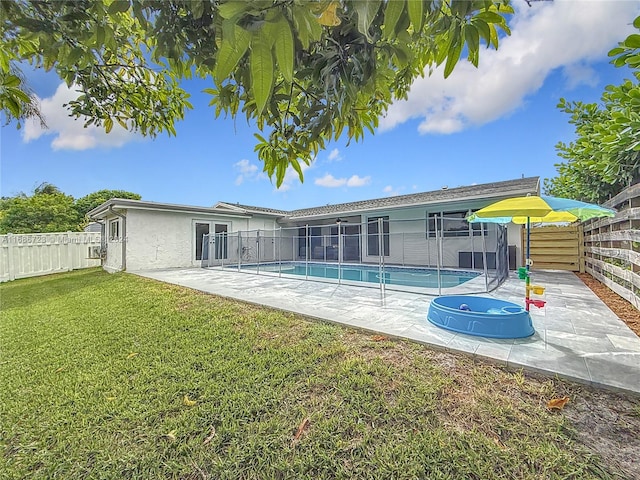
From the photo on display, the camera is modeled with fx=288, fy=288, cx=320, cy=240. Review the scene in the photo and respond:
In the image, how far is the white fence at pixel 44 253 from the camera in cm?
980

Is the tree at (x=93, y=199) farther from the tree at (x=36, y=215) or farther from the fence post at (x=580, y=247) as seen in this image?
the fence post at (x=580, y=247)

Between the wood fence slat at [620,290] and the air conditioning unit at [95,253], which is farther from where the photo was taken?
the air conditioning unit at [95,253]

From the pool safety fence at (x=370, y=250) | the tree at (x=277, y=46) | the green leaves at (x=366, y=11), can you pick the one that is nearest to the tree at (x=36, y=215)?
the pool safety fence at (x=370, y=250)

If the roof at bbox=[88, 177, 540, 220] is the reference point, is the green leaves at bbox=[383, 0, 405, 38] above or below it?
below

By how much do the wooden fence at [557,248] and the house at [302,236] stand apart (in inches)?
24.4

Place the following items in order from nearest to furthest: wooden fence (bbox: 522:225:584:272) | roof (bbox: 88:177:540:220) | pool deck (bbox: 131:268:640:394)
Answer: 1. pool deck (bbox: 131:268:640:394)
2. wooden fence (bbox: 522:225:584:272)
3. roof (bbox: 88:177:540:220)

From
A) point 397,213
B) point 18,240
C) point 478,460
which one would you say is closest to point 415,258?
point 397,213

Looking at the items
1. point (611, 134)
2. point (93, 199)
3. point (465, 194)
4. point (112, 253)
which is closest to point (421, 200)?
point (465, 194)

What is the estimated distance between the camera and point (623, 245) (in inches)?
210

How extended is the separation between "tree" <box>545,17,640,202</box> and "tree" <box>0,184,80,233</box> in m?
24.9

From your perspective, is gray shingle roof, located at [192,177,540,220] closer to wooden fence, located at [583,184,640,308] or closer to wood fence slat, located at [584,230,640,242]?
wooden fence, located at [583,184,640,308]

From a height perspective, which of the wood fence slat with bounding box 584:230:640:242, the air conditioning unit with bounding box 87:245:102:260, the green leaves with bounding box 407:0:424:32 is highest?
the green leaves with bounding box 407:0:424:32

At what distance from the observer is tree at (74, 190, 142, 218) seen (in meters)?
25.4

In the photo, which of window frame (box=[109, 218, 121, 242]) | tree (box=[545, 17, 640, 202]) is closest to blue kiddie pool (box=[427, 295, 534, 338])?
tree (box=[545, 17, 640, 202])
